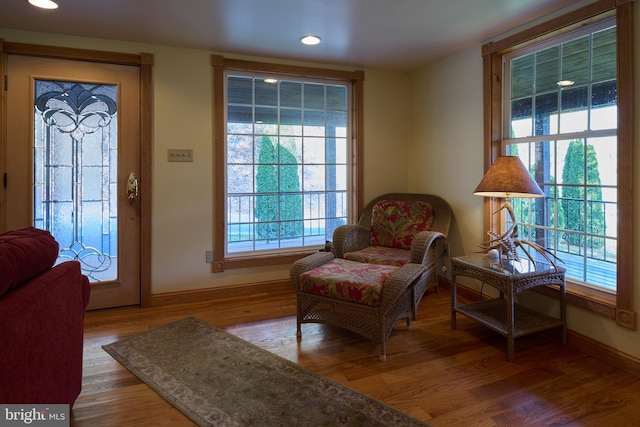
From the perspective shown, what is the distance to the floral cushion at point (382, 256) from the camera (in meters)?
3.11

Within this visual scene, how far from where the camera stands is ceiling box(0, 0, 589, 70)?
256 cm

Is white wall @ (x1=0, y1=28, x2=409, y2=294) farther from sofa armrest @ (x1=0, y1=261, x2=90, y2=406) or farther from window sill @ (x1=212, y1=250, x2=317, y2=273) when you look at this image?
sofa armrest @ (x1=0, y1=261, x2=90, y2=406)

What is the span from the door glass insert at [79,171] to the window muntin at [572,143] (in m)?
3.23

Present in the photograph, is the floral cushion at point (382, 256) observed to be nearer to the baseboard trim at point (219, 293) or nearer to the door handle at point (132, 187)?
the baseboard trim at point (219, 293)

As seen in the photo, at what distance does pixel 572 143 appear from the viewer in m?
2.65

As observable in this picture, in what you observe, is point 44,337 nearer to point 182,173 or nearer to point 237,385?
point 237,385

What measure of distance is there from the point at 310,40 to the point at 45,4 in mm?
1787

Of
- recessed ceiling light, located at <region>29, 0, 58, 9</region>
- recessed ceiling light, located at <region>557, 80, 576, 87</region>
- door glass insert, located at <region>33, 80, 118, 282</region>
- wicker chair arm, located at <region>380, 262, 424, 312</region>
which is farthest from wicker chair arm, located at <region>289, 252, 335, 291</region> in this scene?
recessed ceiling light, located at <region>29, 0, 58, 9</region>

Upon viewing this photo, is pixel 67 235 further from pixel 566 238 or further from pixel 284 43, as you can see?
pixel 566 238

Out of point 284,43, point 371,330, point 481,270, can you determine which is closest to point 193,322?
point 371,330

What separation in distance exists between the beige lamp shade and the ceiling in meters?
1.02

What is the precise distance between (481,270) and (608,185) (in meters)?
0.91

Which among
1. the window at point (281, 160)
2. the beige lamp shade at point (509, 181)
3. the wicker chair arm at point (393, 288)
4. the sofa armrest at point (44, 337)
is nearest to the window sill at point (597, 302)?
the beige lamp shade at point (509, 181)

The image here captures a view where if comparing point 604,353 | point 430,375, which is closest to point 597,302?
point 604,353
